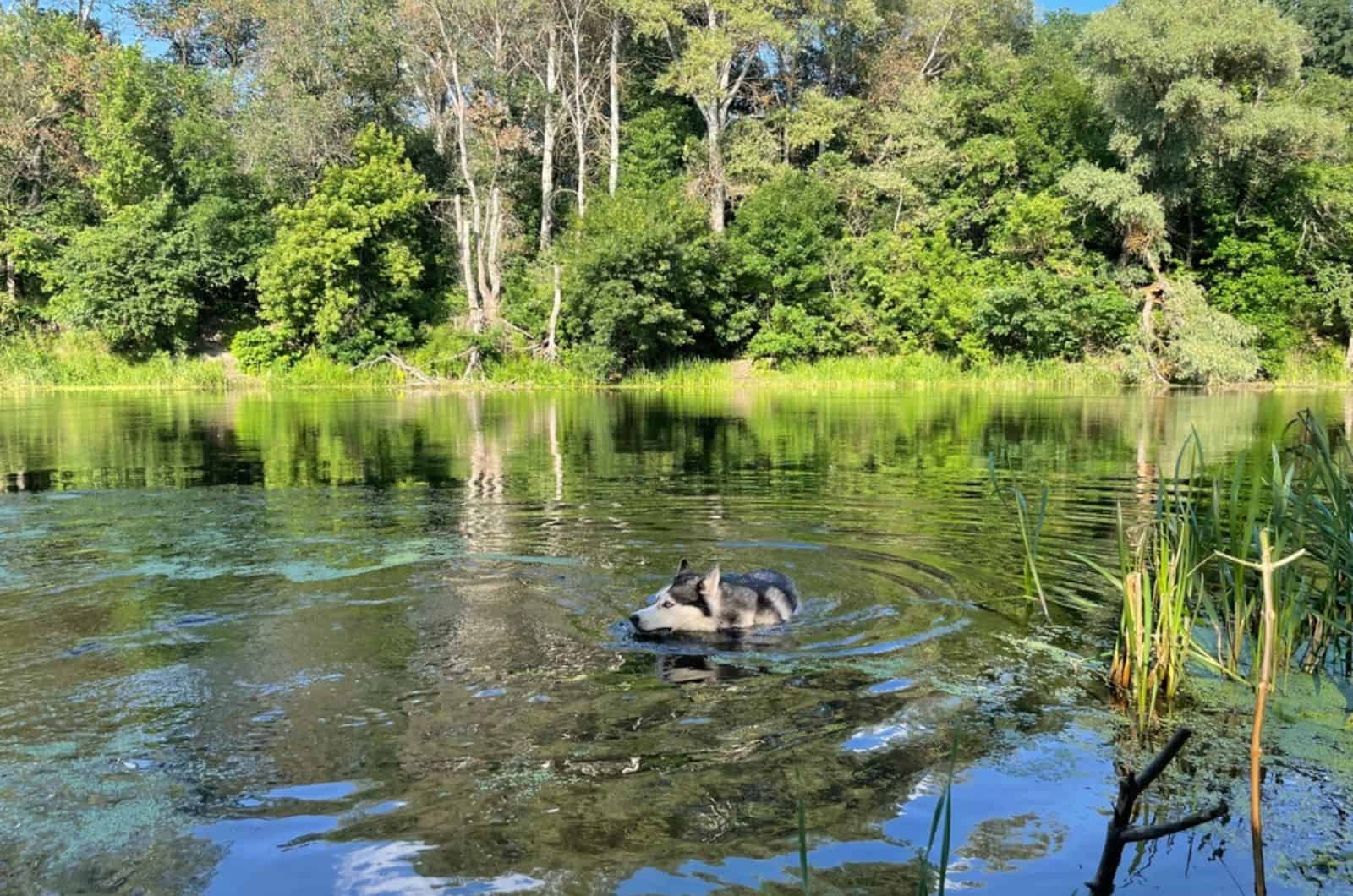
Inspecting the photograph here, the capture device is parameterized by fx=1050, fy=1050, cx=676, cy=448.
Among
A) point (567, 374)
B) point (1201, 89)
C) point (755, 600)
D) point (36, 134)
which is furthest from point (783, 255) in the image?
point (755, 600)

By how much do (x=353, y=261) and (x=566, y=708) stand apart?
3819 cm

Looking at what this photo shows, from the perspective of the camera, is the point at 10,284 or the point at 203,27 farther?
the point at 203,27

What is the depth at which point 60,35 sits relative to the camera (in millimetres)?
45938

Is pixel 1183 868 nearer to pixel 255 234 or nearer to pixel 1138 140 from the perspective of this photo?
pixel 1138 140

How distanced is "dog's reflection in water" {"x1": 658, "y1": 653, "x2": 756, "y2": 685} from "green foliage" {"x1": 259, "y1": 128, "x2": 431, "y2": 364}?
37.2 metres

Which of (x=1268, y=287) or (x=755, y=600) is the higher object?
(x=1268, y=287)

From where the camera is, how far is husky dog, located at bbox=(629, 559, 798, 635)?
702 cm

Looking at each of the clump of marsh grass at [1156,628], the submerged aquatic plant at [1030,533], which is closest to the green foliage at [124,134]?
the submerged aquatic plant at [1030,533]

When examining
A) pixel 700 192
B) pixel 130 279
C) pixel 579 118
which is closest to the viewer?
pixel 130 279

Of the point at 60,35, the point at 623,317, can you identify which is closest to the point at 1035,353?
the point at 623,317

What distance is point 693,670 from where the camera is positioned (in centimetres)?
631

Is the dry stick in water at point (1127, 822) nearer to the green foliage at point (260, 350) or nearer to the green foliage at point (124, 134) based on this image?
the green foliage at point (260, 350)

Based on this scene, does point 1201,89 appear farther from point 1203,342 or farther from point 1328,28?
point 1328,28

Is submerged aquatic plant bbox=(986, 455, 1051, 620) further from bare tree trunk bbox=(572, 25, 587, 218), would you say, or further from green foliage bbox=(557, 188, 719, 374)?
bare tree trunk bbox=(572, 25, 587, 218)
